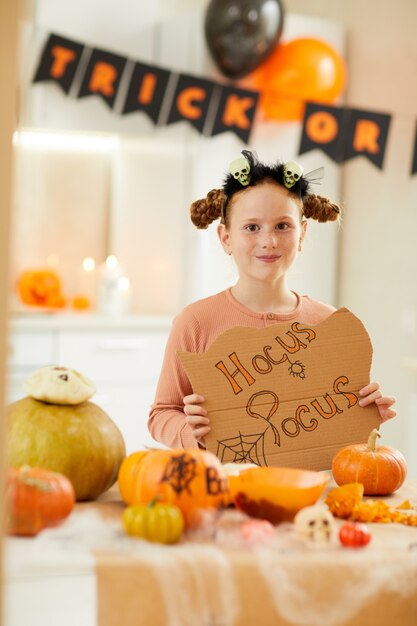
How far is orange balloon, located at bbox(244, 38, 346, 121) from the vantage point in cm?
312

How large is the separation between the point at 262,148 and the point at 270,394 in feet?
7.80

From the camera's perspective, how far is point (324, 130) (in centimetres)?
320

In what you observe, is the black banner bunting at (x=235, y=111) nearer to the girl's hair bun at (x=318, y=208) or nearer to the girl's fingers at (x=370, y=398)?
the girl's hair bun at (x=318, y=208)

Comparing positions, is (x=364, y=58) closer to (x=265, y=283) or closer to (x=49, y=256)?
(x=49, y=256)

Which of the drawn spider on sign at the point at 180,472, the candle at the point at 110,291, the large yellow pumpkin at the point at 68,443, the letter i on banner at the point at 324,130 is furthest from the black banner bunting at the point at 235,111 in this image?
the drawn spider on sign at the point at 180,472

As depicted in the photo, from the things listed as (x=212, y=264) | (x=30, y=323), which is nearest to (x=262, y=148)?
(x=212, y=264)

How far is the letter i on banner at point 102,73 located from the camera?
3.14m

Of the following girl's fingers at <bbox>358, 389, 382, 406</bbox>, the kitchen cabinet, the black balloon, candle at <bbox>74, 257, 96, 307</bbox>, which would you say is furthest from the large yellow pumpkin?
candle at <bbox>74, 257, 96, 307</bbox>

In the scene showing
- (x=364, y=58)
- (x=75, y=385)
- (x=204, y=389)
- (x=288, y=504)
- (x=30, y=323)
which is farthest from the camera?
(x=364, y=58)

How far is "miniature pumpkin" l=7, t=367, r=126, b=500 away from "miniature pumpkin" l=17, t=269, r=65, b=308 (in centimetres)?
236

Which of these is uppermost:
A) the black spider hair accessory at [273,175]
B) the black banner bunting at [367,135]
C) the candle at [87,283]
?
the black banner bunting at [367,135]

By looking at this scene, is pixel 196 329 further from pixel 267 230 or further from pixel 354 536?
pixel 354 536

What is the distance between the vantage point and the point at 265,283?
1.36 metres

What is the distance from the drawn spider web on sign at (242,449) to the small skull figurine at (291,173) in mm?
429
